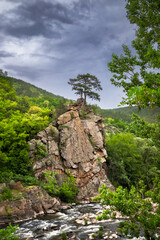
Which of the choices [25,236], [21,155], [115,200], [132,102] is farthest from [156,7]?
[21,155]

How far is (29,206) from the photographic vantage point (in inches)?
894

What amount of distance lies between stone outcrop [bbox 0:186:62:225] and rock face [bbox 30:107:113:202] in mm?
5894

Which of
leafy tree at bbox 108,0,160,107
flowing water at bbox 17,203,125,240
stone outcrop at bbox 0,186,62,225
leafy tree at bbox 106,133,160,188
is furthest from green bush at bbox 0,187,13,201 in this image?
leafy tree at bbox 106,133,160,188

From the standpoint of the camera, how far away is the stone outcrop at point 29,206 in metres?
20.2

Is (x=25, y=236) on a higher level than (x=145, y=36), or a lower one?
lower

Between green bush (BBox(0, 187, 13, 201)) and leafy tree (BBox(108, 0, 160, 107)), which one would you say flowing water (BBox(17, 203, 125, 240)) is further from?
leafy tree (BBox(108, 0, 160, 107))

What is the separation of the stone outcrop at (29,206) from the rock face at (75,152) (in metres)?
5.89

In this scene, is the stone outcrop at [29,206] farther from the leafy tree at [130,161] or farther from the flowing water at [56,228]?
the leafy tree at [130,161]

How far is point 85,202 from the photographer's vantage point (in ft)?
104

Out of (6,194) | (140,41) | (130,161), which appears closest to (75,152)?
(130,161)

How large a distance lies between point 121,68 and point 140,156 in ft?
136

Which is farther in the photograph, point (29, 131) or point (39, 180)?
point (29, 131)

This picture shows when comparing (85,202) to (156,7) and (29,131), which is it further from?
(156,7)

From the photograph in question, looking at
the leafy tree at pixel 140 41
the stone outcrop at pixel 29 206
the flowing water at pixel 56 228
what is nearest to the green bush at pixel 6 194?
the stone outcrop at pixel 29 206
